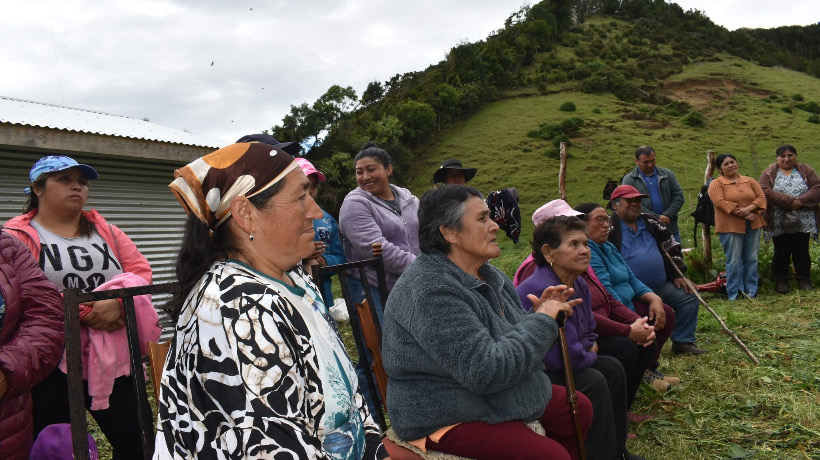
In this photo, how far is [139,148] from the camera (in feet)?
24.6

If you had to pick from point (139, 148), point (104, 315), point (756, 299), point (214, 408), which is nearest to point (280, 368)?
point (214, 408)

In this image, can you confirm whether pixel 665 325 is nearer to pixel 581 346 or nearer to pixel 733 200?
pixel 581 346

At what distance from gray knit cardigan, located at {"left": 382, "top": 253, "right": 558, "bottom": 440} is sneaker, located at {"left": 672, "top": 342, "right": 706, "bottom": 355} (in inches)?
147

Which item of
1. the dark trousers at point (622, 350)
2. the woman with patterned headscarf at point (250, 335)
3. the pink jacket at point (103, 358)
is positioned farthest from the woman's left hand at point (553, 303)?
the pink jacket at point (103, 358)

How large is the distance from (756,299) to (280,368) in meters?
8.18

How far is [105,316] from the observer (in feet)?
8.40

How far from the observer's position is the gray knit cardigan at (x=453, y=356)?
2150 mm

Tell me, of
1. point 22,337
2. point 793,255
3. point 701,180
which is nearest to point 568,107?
point 701,180

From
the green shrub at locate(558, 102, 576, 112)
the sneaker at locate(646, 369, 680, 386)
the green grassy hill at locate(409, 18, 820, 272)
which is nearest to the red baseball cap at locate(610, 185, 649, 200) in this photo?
the sneaker at locate(646, 369, 680, 386)

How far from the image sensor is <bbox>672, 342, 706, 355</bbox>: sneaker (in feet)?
17.7

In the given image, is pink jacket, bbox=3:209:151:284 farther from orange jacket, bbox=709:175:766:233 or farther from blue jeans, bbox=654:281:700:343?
orange jacket, bbox=709:175:766:233

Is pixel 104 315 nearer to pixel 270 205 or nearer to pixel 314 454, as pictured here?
pixel 270 205

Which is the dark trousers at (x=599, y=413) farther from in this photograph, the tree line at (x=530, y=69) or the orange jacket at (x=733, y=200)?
the tree line at (x=530, y=69)

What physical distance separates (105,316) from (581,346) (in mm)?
2517
